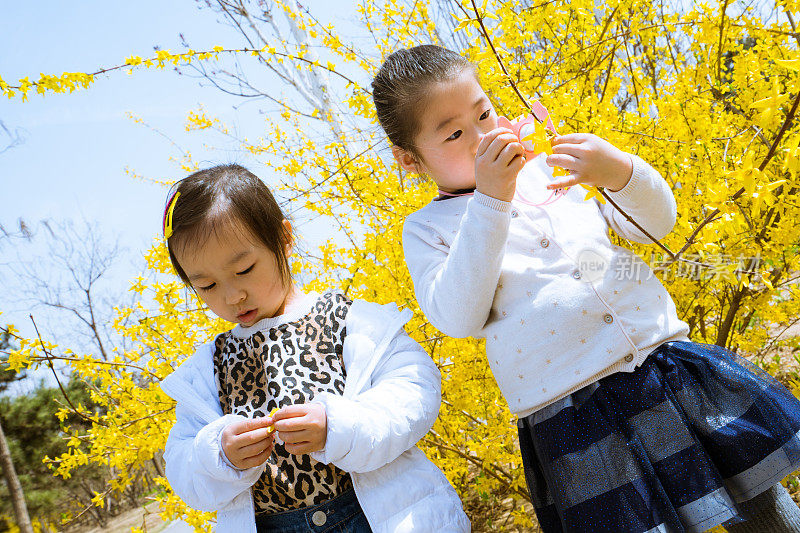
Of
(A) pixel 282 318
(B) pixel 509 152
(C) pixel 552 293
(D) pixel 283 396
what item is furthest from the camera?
(A) pixel 282 318

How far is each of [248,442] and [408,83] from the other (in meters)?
0.85

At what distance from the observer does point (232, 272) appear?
1.32m

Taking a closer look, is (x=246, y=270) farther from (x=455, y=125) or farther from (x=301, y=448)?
(x=455, y=125)

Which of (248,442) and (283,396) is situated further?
(283,396)

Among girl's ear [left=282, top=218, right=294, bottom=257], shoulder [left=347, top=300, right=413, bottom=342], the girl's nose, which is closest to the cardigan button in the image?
shoulder [left=347, top=300, right=413, bottom=342]

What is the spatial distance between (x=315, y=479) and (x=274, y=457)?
0.35 ft

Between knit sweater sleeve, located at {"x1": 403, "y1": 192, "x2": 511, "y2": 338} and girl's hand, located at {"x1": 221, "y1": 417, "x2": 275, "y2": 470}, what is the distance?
42 cm

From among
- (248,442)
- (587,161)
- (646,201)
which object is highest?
(587,161)

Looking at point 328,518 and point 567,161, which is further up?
point 567,161

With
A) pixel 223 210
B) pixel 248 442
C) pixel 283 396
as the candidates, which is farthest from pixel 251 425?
pixel 223 210

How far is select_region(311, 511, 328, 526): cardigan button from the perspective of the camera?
4.01 feet

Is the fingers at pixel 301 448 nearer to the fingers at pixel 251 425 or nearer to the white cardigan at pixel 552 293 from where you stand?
the fingers at pixel 251 425

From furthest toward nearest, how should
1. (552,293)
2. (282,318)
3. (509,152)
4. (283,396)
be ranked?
(282,318) → (283,396) → (552,293) → (509,152)

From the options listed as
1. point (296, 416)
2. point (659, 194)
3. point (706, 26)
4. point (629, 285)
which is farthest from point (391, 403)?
point (706, 26)
